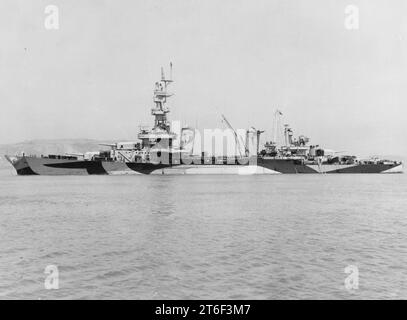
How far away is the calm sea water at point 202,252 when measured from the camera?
1286 cm

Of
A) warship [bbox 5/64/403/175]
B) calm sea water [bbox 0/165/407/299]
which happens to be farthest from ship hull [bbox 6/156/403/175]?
calm sea water [bbox 0/165/407/299]

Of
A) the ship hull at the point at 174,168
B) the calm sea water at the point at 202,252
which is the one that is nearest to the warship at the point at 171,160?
the ship hull at the point at 174,168

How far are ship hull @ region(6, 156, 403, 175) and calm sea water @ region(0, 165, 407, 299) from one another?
156 feet

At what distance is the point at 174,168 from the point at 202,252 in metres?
68.2

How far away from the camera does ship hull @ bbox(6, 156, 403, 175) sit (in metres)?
78.6

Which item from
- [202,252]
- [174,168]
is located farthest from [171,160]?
[202,252]

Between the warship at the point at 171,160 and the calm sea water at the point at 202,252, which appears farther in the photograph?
the warship at the point at 171,160

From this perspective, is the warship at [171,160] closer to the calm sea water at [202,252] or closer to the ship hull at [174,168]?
the ship hull at [174,168]

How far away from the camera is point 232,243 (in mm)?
19391

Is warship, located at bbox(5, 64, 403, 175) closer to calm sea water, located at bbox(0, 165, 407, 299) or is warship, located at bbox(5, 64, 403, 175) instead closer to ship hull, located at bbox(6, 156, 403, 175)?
ship hull, located at bbox(6, 156, 403, 175)

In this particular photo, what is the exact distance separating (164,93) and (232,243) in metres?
69.2

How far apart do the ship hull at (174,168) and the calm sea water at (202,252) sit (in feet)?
156
